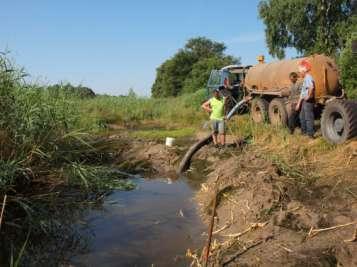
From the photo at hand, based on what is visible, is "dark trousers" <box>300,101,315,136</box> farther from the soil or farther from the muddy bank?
the muddy bank

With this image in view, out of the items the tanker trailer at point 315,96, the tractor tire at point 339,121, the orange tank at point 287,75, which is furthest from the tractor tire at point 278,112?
the tractor tire at point 339,121

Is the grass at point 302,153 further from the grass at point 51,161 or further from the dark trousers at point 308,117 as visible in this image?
the dark trousers at point 308,117

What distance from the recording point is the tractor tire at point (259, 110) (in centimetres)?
1315

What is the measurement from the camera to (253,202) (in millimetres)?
6383

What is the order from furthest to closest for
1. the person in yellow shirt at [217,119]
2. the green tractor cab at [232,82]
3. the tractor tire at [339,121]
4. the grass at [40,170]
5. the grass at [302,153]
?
the green tractor cab at [232,82]
the person in yellow shirt at [217,119]
the tractor tire at [339,121]
the grass at [302,153]
the grass at [40,170]

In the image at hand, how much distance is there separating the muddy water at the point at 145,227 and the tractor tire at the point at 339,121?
2.61 meters

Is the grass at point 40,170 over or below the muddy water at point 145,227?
over

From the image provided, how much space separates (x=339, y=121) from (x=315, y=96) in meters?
2.08

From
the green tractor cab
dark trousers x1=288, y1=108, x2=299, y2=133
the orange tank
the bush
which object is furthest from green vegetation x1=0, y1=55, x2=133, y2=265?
the green tractor cab

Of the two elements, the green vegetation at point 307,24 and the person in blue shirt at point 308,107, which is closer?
A: the person in blue shirt at point 308,107

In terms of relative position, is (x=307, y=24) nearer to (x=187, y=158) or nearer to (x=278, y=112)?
(x=278, y=112)

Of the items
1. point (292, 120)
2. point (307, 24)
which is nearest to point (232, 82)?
point (292, 120)

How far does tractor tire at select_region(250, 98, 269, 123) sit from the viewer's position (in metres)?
13.1

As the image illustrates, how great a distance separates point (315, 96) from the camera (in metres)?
10.8
